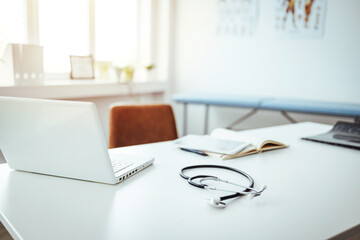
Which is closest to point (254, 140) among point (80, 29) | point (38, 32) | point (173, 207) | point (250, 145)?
point (250, 145)

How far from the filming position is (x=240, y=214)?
76 centimetres

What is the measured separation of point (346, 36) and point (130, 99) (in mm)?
2212

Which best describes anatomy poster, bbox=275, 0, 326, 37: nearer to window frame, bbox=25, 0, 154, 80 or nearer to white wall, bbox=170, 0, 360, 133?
white wall, bbox=170, 0, 360, 133

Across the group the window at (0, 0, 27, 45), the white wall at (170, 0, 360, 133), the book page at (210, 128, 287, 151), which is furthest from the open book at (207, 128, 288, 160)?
the white wall at (170, 0, 360, 133)

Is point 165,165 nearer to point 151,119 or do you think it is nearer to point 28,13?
point 151,119

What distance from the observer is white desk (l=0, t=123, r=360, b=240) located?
0.67m

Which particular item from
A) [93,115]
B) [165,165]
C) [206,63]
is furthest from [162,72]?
[93,115]

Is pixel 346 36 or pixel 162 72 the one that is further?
pixel 162 72

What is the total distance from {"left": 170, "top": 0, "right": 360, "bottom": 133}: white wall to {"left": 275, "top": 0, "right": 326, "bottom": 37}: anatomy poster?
0.06 metres

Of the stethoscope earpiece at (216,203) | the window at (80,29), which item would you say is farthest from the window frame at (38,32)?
the stethoscope earpiece at (216,203)

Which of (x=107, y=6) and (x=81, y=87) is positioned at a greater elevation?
(x=107, y=6)

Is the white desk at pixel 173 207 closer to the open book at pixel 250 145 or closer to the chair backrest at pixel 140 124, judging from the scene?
the open book at pixel 250 145

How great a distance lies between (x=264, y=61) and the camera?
3.61 metres

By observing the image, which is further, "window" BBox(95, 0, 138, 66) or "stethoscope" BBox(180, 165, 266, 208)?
"window" BBox(95, 0, 138, 66)
